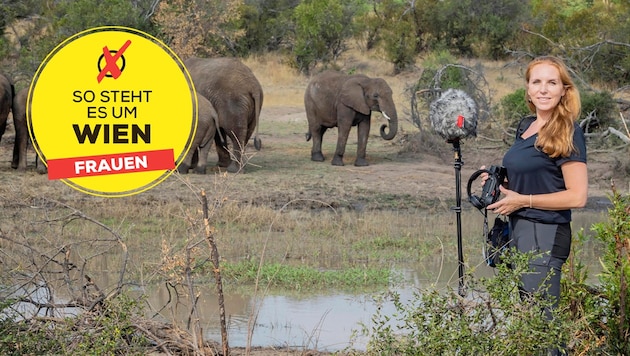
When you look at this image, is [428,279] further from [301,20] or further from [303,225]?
[301,20]

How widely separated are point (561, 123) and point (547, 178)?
253 millimetres

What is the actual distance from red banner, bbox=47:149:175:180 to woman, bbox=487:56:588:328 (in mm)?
8636

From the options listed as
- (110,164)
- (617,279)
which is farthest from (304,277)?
(110,164)

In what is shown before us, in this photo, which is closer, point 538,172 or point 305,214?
point 538,172

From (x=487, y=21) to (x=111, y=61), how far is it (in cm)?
2085

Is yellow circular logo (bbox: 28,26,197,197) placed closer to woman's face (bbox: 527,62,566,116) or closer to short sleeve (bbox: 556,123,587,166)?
woman's face (bbox: 527,62,566,116)

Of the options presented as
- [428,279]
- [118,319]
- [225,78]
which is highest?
[225,78]

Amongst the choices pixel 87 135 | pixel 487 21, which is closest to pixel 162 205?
pixel 87 135

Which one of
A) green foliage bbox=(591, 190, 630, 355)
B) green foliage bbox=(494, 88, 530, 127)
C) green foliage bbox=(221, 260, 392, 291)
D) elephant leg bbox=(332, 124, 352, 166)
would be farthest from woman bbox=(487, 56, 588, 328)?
green foliage bbox=(494, 88, 530, 127)

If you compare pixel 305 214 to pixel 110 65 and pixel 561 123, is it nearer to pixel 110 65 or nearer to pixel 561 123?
pixel 110 65

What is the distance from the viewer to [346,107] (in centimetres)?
1717

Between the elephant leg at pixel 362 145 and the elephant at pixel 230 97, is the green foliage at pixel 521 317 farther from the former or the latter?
the elephant leg at pixel 362 145

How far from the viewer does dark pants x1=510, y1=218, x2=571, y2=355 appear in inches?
191

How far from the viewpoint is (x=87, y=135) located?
12.8 meters
